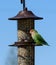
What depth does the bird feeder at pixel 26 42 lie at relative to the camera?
11.6 meters

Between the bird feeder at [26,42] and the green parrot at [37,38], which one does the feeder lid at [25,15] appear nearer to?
the bird feeder at [26,42]

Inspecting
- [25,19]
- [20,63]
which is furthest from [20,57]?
[25,19]

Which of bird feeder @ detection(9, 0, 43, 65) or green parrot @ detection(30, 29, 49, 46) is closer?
green parrot @ detection(30, 29, 49, 46)

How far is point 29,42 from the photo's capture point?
38.0 ft

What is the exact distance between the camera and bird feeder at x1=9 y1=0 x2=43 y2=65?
1162 cm

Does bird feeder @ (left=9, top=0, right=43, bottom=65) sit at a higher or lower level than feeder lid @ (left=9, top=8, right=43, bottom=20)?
lower

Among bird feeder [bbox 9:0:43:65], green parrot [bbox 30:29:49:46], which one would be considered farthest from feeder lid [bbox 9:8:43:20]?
green parrot [bbox 30:29:49:46]

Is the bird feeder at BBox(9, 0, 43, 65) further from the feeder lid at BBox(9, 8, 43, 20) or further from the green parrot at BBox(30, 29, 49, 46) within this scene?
the green parrot at BBox(30, 29, 49, 46)

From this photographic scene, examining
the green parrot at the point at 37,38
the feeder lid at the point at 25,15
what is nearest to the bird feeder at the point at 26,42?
the feeder lid at the point at 25,15

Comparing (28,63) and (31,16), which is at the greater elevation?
(31,16)

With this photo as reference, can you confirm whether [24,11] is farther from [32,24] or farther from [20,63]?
[20,63]

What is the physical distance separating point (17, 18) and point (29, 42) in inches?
25.0

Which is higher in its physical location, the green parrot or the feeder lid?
the feeder lid

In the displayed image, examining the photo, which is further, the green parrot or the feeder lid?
the feeder lid
